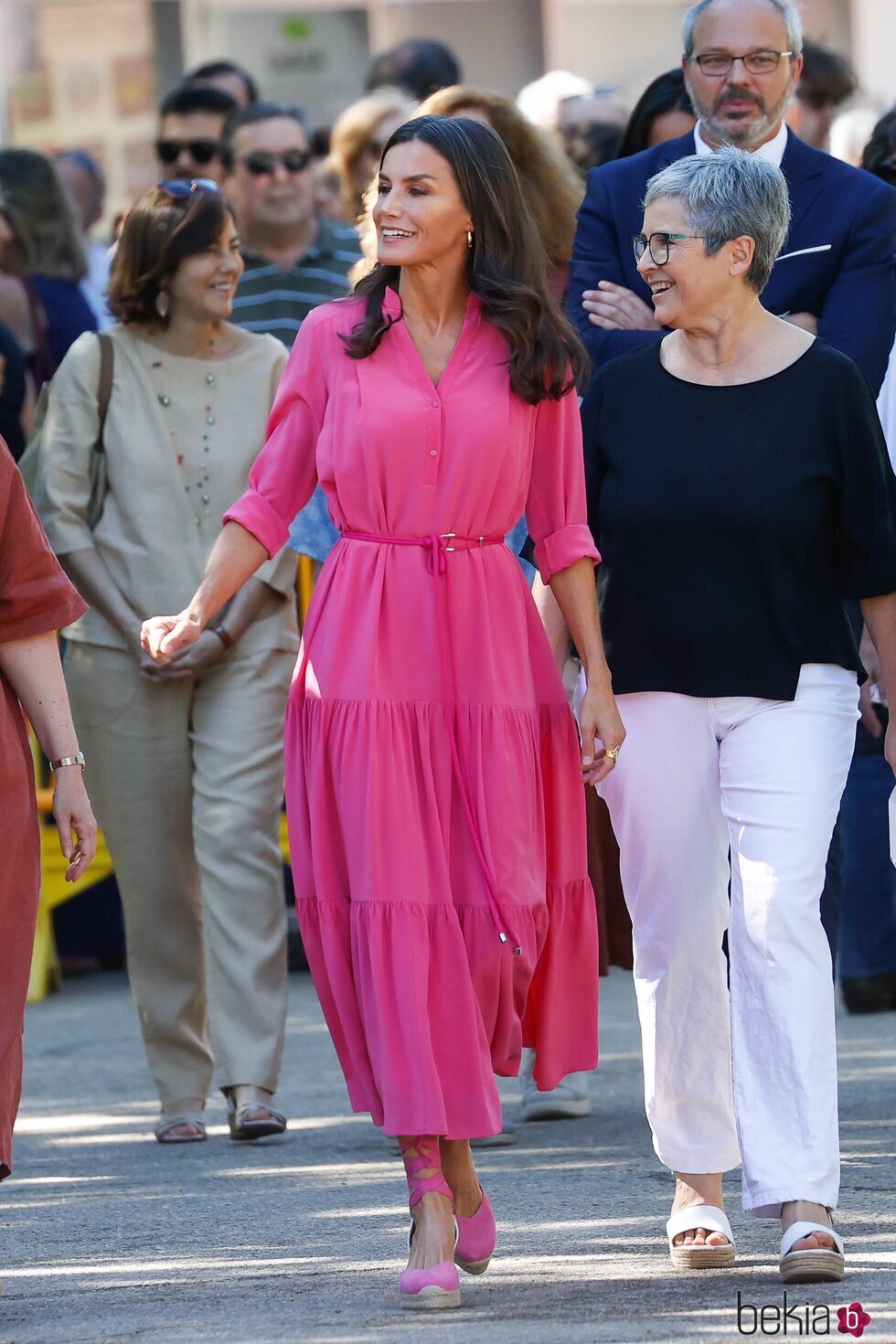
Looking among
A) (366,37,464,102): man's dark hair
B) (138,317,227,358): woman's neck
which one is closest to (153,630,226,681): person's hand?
(138,317,227,358): woman's neck

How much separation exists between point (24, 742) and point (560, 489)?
1189 millimetres

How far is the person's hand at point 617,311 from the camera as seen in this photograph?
6.02 metres

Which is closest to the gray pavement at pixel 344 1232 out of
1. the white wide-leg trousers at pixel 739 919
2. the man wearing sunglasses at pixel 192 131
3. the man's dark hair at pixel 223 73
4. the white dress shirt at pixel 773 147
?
the white wide-leg trousers at pixel 739 919

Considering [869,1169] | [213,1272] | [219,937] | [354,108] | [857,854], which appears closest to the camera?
[213,1272]

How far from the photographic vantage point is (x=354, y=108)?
9789mm

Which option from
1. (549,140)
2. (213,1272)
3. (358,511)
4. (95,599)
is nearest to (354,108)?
(549,140)

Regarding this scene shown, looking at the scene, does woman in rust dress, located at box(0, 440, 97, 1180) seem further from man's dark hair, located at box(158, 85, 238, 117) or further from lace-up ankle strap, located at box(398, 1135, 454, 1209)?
man's dark hair, located at box(158, 85, 238, 117)

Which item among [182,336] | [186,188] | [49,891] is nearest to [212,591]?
[182,336]

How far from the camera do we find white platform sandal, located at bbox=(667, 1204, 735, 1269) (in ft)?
15.8

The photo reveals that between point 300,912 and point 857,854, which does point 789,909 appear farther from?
point 857,854

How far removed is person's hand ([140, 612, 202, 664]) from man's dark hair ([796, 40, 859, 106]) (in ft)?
18.3

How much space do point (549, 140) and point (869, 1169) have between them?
306cm

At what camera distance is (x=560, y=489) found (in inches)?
198

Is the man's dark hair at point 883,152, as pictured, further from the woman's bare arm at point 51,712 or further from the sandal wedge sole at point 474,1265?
the sandal wedge sole at point 474,1265
